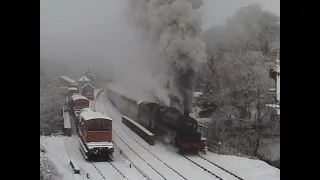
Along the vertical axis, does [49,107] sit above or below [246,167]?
above

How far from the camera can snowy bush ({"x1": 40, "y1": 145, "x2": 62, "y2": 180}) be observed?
1.27 meters

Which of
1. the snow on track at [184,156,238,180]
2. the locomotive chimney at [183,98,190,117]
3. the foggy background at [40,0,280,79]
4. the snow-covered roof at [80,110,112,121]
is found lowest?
the snow on track at [184,156,238,180]

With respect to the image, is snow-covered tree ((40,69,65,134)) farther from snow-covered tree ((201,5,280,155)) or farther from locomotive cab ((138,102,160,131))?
snow-covered tree ((201,5,280,155))

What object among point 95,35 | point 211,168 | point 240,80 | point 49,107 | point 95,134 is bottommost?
point 211,168

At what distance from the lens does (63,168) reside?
1.32 metres

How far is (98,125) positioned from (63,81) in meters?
0.21

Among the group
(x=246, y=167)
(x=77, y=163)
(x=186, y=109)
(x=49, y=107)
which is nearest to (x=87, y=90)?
(x=49, y=107)

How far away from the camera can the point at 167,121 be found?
1443mm

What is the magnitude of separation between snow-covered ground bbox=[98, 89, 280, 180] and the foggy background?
14 cm

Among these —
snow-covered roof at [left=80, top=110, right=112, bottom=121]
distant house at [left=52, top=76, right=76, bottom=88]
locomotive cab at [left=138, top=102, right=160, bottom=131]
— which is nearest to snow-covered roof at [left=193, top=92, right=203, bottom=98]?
locomotive cab at [left=138, top=102, right=160, bottom=131]

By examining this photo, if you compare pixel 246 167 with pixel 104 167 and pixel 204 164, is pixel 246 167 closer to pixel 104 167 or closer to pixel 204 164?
pixel 204 164

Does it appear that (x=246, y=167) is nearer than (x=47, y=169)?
No

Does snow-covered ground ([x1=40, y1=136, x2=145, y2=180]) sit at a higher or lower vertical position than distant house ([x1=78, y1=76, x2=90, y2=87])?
lower
